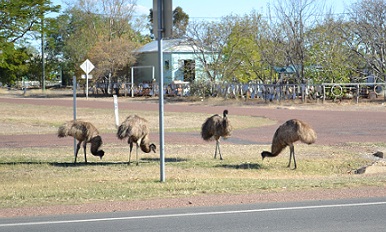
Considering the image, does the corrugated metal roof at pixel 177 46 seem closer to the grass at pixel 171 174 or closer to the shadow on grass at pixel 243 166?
the grass at pixel 171 174

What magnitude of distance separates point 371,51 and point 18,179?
38972 millimetres

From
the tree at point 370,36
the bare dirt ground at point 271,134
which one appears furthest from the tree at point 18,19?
the tree at point 370,36

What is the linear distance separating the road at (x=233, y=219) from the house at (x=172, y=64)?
48411 mm

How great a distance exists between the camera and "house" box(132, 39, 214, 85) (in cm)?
6130

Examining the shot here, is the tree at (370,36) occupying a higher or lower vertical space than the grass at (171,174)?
higher

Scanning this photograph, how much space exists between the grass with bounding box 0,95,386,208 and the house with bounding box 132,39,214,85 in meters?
38.4

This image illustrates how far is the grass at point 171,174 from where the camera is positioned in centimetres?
1224

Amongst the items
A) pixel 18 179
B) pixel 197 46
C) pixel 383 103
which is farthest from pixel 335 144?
pixel 197 46

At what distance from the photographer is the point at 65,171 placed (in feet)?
54.3

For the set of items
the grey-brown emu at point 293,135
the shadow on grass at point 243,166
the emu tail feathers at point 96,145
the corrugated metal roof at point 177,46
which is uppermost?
the corrugated metal roof at point 177,46

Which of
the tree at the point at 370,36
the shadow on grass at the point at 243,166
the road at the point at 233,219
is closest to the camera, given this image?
the road at the point at 233,219

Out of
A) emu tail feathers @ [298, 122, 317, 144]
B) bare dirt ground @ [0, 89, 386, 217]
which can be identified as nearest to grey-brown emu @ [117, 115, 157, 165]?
emu tail feathers @ [298, 122, 317, 144]

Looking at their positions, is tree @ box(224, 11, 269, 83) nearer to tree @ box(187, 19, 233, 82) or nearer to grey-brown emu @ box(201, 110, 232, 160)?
tree @ box(187, 19, 233, 82)

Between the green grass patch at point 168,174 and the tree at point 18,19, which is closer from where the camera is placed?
the green grass patch at point 168,174
